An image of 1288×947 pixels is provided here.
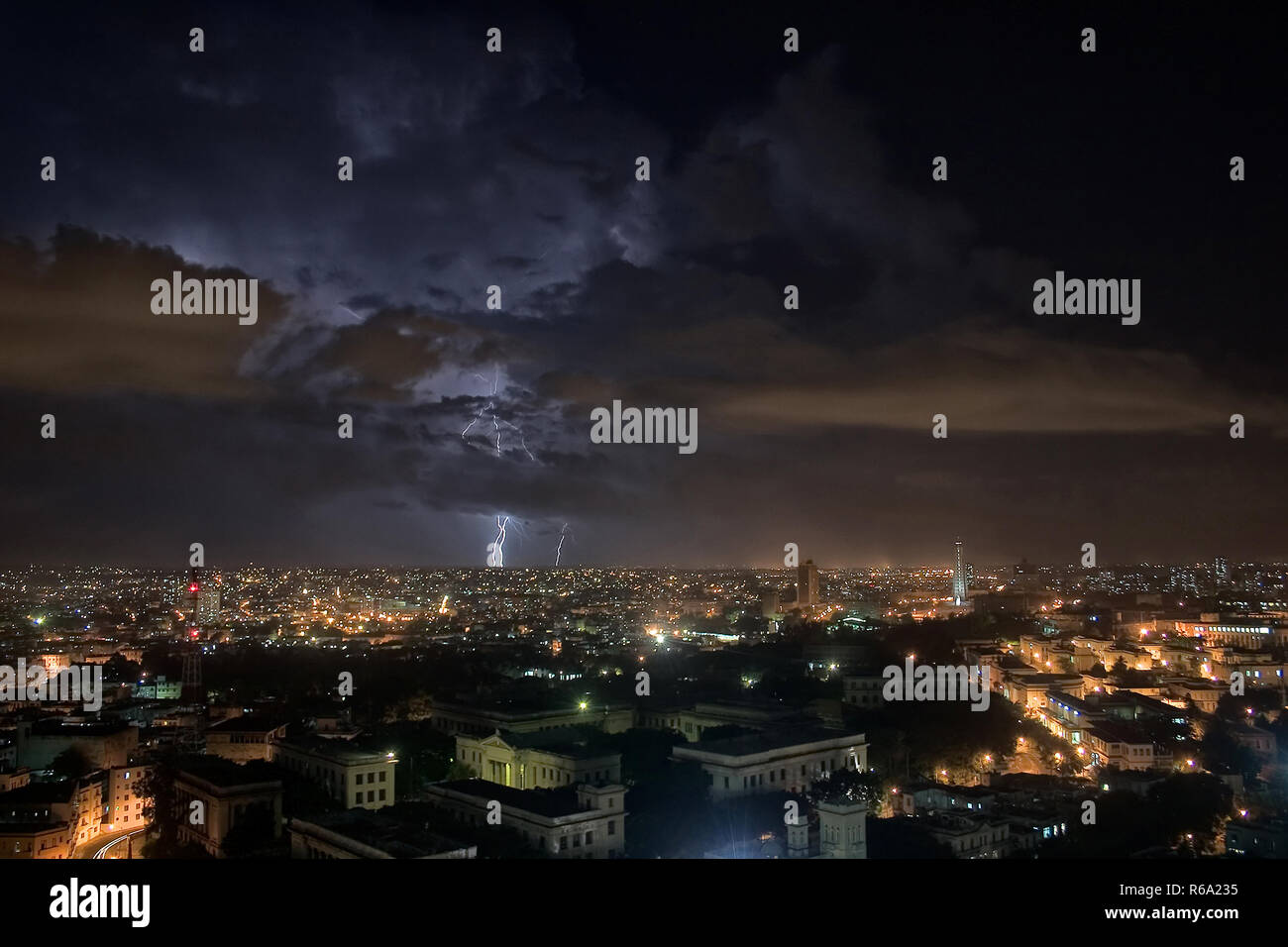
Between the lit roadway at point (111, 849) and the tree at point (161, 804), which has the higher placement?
the tree at point (161, 804)

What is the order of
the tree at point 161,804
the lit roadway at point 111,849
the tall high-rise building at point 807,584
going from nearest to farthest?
the lit roadway at point 111,849
the tree at point 161,804
the tall high-rise building at point 807,584

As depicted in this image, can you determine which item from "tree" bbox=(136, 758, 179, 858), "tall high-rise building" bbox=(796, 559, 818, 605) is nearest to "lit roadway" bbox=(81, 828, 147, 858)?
"tree" bbox=(136, 758, 179, 858)

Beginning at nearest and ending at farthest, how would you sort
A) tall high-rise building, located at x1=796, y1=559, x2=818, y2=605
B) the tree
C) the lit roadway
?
the lit roadway
the tree
tall high-rise building, located at x1=796, y1=559, x2=818, y2=605

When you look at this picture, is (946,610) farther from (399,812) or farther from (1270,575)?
(399,812)

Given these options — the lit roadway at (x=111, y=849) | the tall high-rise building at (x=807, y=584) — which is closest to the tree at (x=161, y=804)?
the lit roadway at (x=111, y=849)

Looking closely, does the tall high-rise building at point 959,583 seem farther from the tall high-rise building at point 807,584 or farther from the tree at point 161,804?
the tree at point 161,804

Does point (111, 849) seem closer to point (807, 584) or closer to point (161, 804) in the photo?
point (161, 804)

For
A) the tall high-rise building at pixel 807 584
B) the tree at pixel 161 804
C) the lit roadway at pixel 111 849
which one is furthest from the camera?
the tall high-rise building at pixel 807 584

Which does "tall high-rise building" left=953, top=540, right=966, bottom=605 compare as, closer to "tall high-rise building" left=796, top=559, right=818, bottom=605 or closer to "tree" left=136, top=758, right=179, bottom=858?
"tall high-rise building" left=796, top=559, right=818, bottom=605

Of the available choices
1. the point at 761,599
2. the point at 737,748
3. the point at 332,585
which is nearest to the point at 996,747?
the point at 737,748

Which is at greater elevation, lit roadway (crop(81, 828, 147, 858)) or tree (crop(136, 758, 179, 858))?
tree (crop(136, 758, 179, 858))
